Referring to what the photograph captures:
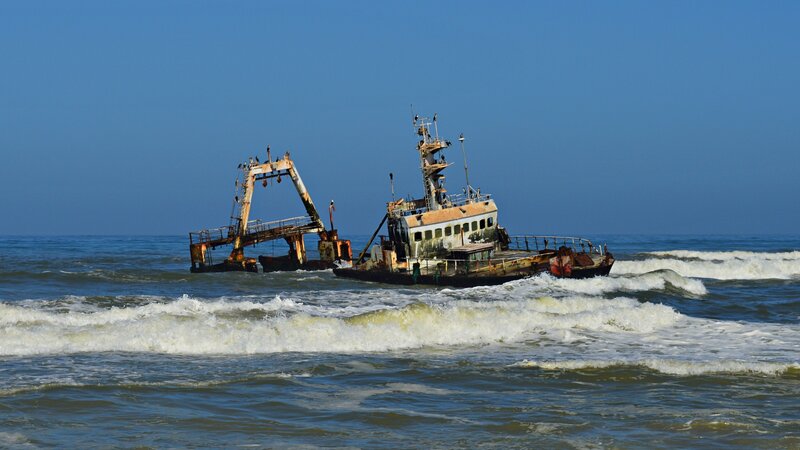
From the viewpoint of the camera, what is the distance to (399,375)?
62.4ft

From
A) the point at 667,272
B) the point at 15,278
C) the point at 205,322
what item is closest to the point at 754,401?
the point at 205,322

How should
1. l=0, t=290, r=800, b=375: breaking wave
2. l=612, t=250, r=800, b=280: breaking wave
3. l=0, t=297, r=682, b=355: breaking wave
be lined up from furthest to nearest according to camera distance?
l=612, t=250, r=800, b=280: breaking wave < l=0, t=297, r=682, b=355: breaking wave < l=0, t=290, r=800, b=375: breaking wave

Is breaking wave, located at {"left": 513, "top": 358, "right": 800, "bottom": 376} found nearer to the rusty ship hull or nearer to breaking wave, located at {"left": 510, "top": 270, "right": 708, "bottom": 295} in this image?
breaking wave, located at {"left": 510, "top": 270, "right": 708, "bottom": 295}

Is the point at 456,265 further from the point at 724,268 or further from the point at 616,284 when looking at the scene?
the point at 724,268

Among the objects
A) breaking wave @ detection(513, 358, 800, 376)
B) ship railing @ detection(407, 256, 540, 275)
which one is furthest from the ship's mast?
breaking wave @ detection(513, 358, 800, 376)

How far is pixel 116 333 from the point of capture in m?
22.6

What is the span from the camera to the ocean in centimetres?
1430

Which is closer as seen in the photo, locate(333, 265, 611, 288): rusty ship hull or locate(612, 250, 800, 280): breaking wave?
locate(333, 265, 611, 288): rusty ship hull

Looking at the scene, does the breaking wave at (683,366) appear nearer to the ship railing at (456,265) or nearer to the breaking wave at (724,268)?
the ship railing at (456,265)

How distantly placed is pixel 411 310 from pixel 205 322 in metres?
5.10

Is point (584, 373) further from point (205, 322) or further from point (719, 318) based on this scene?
point (719, 318)

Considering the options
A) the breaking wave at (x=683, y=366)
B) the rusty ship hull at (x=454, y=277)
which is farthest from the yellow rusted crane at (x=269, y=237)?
the breaking wave at (x=683, y=366)

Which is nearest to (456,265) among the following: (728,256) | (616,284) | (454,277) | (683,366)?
(454,277)

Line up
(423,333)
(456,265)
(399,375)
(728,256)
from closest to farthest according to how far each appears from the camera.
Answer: (399,375) → (423,333) → (456,265) → (728,256)
